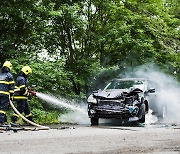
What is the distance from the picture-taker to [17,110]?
45.6 feet

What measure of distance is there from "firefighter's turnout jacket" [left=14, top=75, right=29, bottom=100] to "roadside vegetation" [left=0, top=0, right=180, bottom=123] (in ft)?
6.97

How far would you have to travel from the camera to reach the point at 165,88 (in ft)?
66.5

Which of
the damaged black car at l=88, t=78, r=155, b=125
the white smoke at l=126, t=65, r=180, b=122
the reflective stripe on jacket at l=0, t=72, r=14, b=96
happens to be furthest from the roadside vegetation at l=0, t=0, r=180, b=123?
the reflective stripe on jacket at l=0, t=72, r=14, b=96

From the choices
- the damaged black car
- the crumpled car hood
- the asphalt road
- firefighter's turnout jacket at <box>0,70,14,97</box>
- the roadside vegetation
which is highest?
the roadside vegetation

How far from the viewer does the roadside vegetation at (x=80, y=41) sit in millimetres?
16781

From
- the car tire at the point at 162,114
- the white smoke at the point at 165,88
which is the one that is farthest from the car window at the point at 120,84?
the car tire at the point at 162,114

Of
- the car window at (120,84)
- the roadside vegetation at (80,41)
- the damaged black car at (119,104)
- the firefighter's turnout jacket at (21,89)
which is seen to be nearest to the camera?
the firefighter's turnout jacket at (21,89)

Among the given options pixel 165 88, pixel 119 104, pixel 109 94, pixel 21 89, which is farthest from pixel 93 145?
pixel 165 88

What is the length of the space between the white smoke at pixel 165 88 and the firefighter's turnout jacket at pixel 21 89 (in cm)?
578

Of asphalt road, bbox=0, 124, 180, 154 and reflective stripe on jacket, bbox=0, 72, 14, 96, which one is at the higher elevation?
reflective stripe on jacket, bbox=0, 72, 14, 96

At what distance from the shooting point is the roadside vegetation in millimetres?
16781

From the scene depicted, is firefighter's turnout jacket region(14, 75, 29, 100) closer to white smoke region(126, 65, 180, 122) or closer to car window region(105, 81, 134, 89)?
car window region(105, 81, 134, 89)

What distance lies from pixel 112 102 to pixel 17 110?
3.01 metres

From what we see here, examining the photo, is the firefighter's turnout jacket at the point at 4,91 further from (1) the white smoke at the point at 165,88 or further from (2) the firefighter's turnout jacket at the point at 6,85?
(1) the white smoke at the point at 165,88
